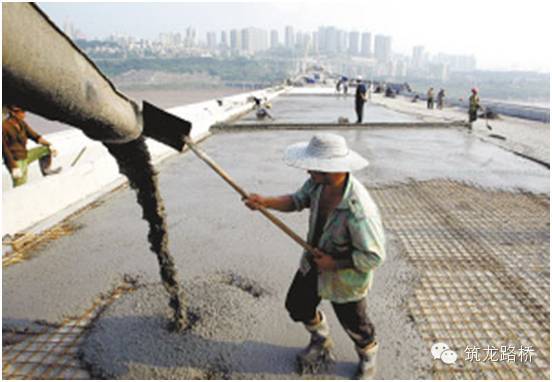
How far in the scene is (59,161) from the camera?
22.0 feet

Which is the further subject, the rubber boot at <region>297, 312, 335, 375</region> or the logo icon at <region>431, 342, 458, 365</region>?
the logo icon at <region>431, 342, 458, 365</region>

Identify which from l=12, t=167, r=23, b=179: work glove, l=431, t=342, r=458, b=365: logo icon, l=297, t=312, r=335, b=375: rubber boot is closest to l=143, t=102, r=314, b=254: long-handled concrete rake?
l=297, t=312, r=335, b=375: rubber boot

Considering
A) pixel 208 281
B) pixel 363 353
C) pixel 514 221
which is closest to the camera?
pixel 363 353

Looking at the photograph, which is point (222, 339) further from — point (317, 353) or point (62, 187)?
point (62, 187)

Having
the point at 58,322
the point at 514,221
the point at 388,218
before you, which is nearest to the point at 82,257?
the point at 58,322

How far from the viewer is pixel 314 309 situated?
2.62 metres

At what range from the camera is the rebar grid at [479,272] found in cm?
287

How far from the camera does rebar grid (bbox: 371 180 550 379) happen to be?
287cm

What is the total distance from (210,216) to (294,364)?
10.1ft

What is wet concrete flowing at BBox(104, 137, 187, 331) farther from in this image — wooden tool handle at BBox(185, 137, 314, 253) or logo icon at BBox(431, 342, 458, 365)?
logo icon at BBox(431, 342, 458, 365)

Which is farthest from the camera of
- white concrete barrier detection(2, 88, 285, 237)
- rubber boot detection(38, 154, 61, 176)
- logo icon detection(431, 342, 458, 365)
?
rubber boot detection(38, 154, 61, 176)

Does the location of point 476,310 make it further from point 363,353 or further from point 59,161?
point 59,161

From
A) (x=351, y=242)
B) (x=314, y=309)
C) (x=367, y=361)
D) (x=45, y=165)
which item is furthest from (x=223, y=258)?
(x=45, y=165)

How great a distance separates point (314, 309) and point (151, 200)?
4.42 ft
